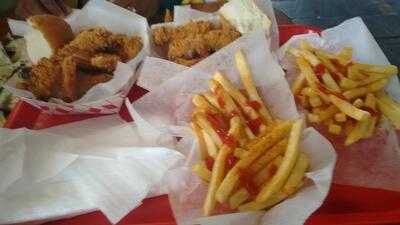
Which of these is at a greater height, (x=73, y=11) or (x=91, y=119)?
(x=73, y=11)

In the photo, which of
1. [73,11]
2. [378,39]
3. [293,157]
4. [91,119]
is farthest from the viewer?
[378,39]

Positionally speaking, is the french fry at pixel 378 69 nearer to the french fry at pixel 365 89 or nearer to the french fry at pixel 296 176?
the french fry at pixel 365 89

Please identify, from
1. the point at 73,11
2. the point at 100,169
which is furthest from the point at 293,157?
the point at 73,11

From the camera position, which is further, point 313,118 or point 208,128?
point 313,118

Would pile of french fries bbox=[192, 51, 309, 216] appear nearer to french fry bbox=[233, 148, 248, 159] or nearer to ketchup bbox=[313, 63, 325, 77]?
french fry bbox=[233, 148, 248, 159]

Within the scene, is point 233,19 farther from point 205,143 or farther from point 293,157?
point 293,157

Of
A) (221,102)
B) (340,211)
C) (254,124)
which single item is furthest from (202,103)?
(340,211)

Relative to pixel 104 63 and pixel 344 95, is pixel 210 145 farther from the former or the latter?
pixel 104 63
